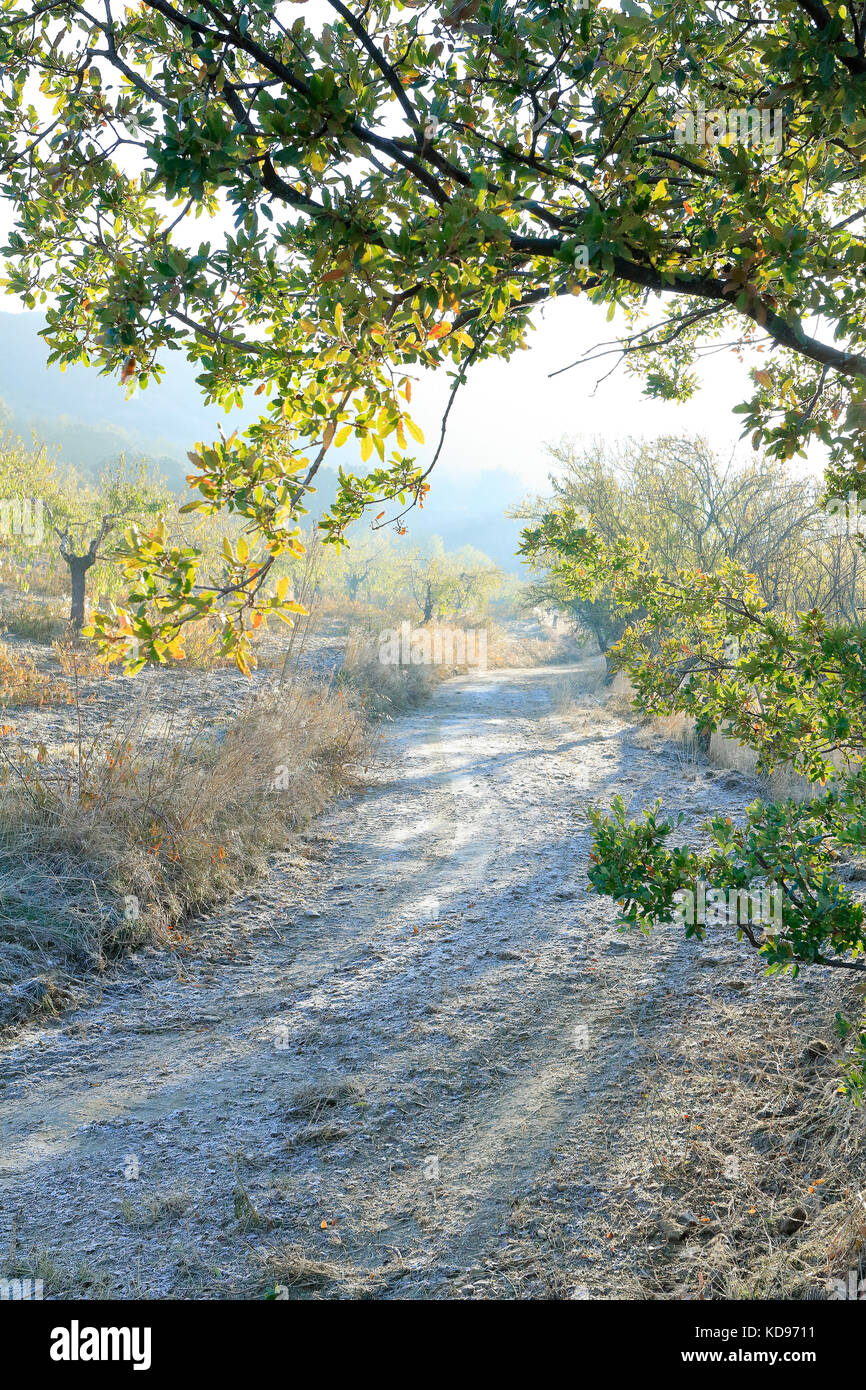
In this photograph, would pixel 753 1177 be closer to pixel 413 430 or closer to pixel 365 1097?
pixel 365 1097

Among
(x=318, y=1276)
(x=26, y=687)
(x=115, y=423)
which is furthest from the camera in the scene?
(x=115, y=423)

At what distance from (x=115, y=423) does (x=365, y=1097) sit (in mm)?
151201

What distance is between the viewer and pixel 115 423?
13525 cm

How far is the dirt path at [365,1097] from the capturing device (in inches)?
96.7

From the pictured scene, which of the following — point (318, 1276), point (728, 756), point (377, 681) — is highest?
point (377, 681)

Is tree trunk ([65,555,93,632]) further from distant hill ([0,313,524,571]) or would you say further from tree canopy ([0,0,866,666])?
distant hill ([0,313,524,571])

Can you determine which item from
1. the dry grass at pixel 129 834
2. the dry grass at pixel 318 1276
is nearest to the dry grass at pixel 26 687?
the dry grass at pixel 129 834

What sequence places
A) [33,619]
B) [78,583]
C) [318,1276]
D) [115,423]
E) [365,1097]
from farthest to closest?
[115,423] < [78,583] < [33,619] < [365,1097] < [318,1276]

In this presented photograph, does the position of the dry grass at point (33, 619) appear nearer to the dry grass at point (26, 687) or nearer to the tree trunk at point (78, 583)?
the tree trunk at point (78, 583)

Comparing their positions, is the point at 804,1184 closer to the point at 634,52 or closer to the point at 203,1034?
the point at 203,1034

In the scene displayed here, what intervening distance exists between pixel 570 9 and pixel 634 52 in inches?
14.7

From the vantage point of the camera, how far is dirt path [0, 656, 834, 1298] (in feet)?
8.05

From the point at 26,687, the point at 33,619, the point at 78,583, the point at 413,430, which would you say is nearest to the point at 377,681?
the point at 78,583
